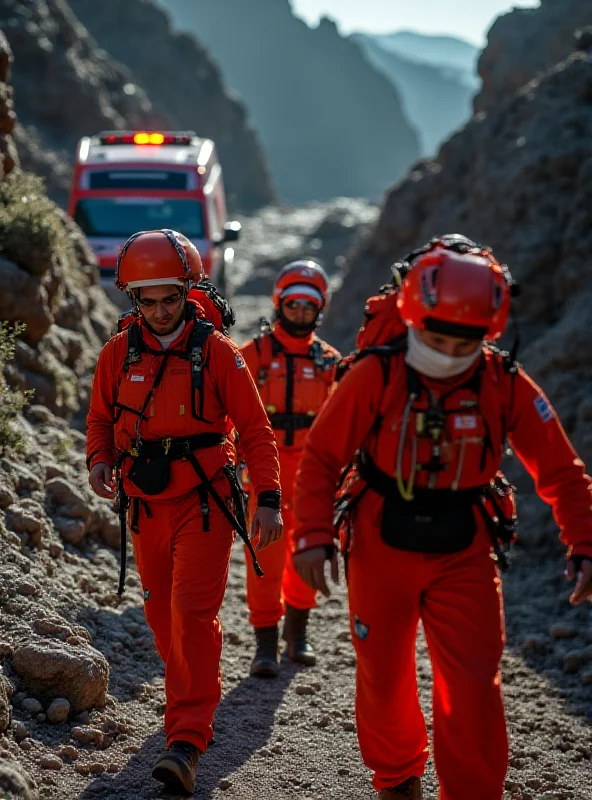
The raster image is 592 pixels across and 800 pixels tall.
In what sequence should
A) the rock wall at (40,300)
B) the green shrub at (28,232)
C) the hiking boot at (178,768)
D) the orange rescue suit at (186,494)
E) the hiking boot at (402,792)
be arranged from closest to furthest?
the hiking boot at (402,792) < the hiking boot at (178,768) < the orange rescue suit at (186,494) < the rock wall at (40,300) < the green shrub at (28,232)

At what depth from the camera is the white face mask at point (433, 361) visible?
3.68m

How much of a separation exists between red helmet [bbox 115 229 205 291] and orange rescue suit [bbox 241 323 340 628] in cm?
183

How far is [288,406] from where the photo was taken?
6.42m

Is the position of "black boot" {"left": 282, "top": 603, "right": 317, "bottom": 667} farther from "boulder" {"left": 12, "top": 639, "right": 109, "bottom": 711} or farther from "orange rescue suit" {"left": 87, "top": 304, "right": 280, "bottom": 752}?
"orange rescue suit" {"left": 87, "top": 304, "right": 280, "bottom": 752}

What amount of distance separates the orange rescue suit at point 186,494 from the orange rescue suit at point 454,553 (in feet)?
2.56

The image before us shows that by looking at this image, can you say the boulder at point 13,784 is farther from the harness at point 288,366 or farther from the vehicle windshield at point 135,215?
the vehicle windshield at point 135,215

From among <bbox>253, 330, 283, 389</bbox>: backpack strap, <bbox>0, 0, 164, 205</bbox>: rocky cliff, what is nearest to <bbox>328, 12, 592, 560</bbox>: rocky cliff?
<bbox>253, 330, 283, 389</bbox>: backpack strap

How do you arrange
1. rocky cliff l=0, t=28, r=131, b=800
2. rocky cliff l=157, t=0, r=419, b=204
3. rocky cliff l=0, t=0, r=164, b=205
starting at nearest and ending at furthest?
rocky cliff l=0, t=28, r=131, b=800
rocky cliff l=0, t=0, r=164, b=205
rocky cliff l=157, t=0, r=419, b=204

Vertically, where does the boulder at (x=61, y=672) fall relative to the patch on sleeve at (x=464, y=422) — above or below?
below

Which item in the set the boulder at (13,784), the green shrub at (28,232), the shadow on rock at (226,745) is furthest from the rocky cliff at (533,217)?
the boulder at (13,784)

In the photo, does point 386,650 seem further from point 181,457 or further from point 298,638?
point 298,638

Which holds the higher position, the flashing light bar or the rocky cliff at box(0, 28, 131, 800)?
the flashing light bar

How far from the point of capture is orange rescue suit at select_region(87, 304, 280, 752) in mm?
4480

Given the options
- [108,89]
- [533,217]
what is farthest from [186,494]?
[108,89]
